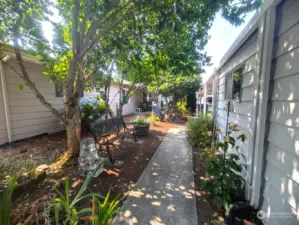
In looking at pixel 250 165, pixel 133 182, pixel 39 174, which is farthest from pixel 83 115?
pixel 250 165

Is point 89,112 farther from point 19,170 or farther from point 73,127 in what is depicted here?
point 19,170

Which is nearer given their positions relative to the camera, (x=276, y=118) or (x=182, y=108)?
(x=276, y=118)

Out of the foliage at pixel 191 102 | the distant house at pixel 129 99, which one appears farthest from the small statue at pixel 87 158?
the foliage at pixel 191 102

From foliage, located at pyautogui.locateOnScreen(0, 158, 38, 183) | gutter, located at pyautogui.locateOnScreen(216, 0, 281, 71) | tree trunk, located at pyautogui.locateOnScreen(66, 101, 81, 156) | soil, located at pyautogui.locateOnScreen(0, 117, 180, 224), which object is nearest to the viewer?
gutter, located at pyautogui.locateOnScreen(216, 0, 281, 71)

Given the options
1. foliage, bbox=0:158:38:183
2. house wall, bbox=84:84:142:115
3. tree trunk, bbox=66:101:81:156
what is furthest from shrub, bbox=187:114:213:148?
house wall, bbox=84:84:142:115

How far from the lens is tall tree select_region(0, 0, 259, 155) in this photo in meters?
2.35

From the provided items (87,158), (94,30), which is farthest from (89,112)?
(94,30)

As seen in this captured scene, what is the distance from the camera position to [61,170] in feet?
9.99

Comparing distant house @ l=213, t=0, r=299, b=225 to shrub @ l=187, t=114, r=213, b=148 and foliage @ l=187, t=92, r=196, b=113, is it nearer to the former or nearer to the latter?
shrub @ l=187, t=114, r=213, b=148

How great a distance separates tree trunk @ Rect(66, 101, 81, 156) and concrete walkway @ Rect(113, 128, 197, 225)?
5.99 feet

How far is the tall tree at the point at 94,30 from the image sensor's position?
7.70 feet

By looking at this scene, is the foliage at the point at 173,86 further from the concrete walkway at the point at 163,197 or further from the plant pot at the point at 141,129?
the concrete walkway at the point at 163,197

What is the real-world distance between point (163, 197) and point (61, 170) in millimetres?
2197

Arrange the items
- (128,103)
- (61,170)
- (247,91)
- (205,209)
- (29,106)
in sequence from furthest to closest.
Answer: (128,103) < (29,106) < (61,170) < (247,91) < (205,209)
